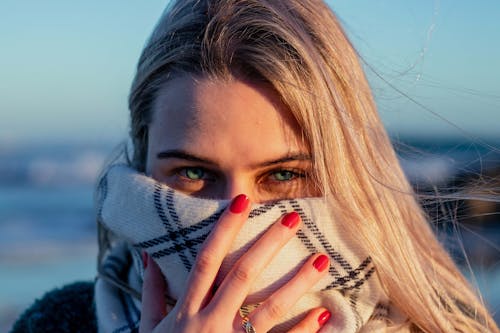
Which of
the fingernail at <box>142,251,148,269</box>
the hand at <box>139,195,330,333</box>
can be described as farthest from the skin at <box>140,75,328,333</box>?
the fingernail at <box>142,251,148,269</box>

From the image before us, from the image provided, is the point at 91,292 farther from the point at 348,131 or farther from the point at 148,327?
the point at 348,131

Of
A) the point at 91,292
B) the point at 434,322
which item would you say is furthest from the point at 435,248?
the point at 91,292

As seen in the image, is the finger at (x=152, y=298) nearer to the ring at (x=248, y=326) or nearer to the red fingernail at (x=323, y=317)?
the ring at (x=248, y=326)

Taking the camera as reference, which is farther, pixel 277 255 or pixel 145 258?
pixel 145 258

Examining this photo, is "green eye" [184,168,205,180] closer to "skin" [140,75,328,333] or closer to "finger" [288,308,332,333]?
"skin" [140,75,328,333]

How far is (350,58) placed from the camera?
101 inches

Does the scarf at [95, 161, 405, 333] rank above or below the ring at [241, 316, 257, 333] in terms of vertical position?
above

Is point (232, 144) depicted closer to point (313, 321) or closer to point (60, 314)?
point (313, 321)

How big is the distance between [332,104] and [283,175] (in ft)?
0.94

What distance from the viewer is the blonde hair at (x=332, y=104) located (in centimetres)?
238

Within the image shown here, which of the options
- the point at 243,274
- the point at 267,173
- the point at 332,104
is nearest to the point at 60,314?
the point at 243,274

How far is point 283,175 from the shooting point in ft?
7.89

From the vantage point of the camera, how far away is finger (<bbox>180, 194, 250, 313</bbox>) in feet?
7.41

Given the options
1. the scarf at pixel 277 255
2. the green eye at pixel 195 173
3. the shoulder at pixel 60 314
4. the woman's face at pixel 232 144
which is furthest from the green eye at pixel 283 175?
the shoulder at pixel 60 314
